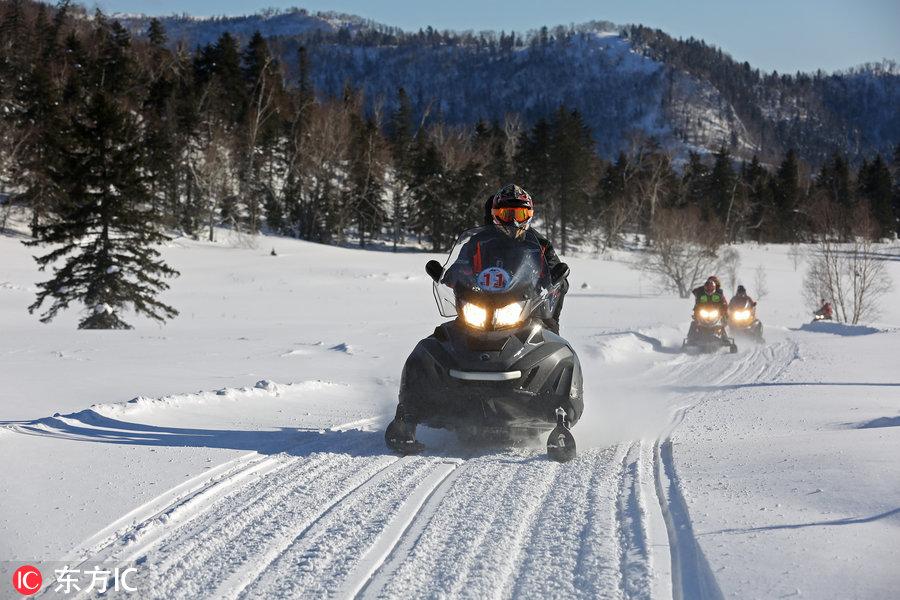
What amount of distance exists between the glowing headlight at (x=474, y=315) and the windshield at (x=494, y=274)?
42 mm

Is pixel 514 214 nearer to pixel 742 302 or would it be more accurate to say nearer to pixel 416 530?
pixel 416 530

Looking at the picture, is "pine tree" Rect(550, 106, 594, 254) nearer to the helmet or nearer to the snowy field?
the snowy field

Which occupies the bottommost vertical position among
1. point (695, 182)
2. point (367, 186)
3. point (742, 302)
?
point (742, 302)

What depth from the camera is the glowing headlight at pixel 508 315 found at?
5.63 meters

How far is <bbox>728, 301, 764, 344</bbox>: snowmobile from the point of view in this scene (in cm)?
1875

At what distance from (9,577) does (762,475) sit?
14.1 ft

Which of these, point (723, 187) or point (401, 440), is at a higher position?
point (723, 187)

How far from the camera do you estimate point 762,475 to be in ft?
16.0

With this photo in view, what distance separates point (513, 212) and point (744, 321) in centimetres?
1456

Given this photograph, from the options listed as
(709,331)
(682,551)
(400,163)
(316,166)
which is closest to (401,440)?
(682,551)

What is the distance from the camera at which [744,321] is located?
62.2 ft

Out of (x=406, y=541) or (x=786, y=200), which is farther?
(x=786, y=200)

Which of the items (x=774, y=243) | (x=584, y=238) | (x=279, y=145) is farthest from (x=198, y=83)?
(x=774, y=243)

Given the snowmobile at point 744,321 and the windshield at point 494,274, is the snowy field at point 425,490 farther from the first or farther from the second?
the snowmobile at point 744,321
